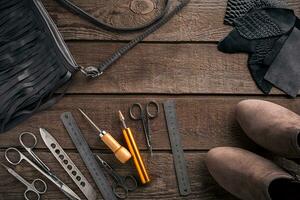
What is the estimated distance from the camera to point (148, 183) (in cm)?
131

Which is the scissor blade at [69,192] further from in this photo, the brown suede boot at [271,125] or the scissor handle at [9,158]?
the brown suede boot at [271,125]

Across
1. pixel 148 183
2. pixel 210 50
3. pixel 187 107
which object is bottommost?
pixel 148 183

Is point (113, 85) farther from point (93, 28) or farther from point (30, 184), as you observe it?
point (30, 184)

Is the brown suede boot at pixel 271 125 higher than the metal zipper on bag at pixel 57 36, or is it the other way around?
the metal zipper on bag at pixel 57 36

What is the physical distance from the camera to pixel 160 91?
1335 millimetres

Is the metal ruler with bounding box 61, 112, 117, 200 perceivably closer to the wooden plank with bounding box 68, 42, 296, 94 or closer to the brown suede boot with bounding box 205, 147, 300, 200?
the wooden plank with bounding box 68, 42, 296, 94

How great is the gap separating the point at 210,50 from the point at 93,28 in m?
0.33

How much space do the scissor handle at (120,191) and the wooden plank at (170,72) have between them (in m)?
0.26

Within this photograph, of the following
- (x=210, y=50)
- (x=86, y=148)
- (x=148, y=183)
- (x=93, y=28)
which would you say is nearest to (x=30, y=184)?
(x=86, y=148)

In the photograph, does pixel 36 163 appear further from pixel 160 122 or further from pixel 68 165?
pixel 160 122

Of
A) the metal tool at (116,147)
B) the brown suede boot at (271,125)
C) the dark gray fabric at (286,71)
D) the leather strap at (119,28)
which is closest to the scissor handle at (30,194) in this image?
the metal tool at (116,147)

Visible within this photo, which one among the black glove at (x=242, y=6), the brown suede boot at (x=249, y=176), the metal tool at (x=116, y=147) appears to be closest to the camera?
the brown suede boot at (x=249, y=176)

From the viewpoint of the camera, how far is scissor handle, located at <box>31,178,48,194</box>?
4.23 feet

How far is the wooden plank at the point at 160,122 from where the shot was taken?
1.32 m
